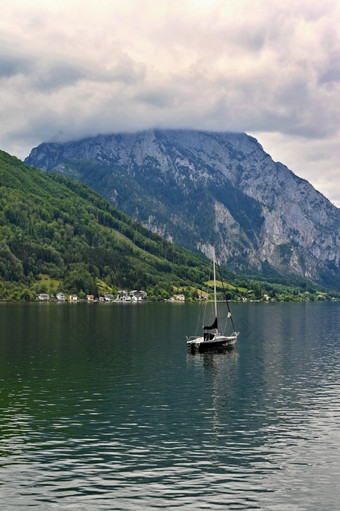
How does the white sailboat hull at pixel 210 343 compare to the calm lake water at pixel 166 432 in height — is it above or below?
above

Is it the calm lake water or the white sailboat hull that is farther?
the white sailboat hull

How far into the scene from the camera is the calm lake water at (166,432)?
40594mm

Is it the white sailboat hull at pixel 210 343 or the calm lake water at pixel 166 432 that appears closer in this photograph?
the calm lake water at pixel 166 432

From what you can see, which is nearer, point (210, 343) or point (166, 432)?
point (166, 432)

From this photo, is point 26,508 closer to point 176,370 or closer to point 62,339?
point 176,370

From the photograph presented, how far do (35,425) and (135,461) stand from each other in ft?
51.9

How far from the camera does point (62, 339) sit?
144750 millimetres

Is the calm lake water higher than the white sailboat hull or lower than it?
lower

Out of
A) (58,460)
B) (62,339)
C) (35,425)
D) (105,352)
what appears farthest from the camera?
(62,339)

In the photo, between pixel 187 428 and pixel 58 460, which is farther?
pixel 187 428

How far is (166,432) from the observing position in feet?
189

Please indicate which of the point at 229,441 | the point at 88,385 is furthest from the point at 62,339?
the point at 229,441

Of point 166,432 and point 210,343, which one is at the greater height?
point 210,343

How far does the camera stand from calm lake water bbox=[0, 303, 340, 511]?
4059cm
